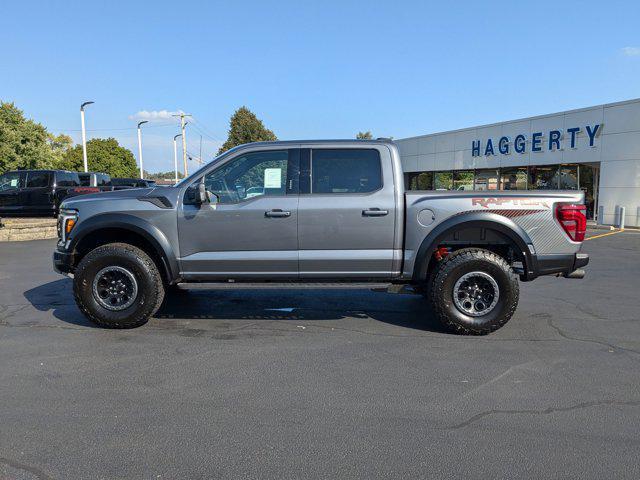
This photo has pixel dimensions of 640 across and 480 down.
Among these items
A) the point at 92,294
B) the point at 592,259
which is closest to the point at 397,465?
the point at 92,294

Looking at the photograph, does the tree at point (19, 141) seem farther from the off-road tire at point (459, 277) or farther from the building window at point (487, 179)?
the off-road tire at point (459, 277)

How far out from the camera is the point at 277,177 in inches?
217

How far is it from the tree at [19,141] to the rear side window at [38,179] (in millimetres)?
21769

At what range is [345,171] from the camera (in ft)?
18.1

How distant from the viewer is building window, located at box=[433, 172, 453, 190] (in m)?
28.1

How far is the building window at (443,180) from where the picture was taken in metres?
28.1

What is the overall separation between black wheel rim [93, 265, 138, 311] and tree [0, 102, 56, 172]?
36571 millimetres

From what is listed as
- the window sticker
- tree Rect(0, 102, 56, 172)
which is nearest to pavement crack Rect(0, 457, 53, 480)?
the window sticker

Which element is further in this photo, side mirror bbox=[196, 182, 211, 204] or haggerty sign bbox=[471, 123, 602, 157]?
haggerty sign bbox=[471, 123, 602, 157]

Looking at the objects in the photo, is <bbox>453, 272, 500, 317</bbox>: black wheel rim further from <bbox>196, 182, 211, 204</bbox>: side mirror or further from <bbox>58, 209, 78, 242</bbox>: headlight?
<bbox>58, 209, 78, 242</bbox>: headlight

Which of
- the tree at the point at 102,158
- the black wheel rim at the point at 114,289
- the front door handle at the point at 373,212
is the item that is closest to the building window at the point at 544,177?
the front door handle at the point at 373,212

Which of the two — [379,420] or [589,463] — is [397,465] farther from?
[589,463]

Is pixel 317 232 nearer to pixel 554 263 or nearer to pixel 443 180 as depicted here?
pixel 554 263

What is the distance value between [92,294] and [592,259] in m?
10.1
